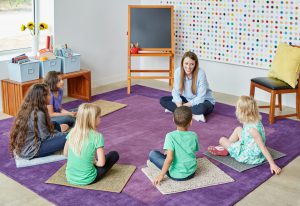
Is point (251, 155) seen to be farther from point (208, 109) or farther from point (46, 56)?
point (46, 56)

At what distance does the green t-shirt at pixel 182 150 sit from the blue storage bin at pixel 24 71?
2114 millimetres

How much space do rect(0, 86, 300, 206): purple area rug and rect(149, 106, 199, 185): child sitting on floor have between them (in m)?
0.16

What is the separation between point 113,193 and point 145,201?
0.23 m

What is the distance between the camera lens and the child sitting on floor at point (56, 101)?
3898mm

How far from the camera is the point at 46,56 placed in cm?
477

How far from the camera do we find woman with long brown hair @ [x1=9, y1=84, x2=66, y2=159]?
322cm

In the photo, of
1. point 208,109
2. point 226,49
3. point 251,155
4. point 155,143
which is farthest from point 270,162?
point 226,49

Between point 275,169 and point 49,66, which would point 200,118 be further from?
point 49,66

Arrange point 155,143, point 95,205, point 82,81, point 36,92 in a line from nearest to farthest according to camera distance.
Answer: point 95,205
point 36,92
point 155,143
point 82,81

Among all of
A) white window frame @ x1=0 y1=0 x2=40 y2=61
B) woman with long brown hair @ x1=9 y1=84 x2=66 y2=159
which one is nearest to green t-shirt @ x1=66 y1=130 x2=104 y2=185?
woman with long brown hair @ x1=9 y1=84 x2=66 y2=159

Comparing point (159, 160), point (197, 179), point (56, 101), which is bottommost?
point (197, 179)

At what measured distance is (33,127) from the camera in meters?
3.26

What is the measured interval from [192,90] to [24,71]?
1729 mm

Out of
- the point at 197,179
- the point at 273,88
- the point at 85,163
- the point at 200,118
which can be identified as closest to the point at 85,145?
the point at 85,163
